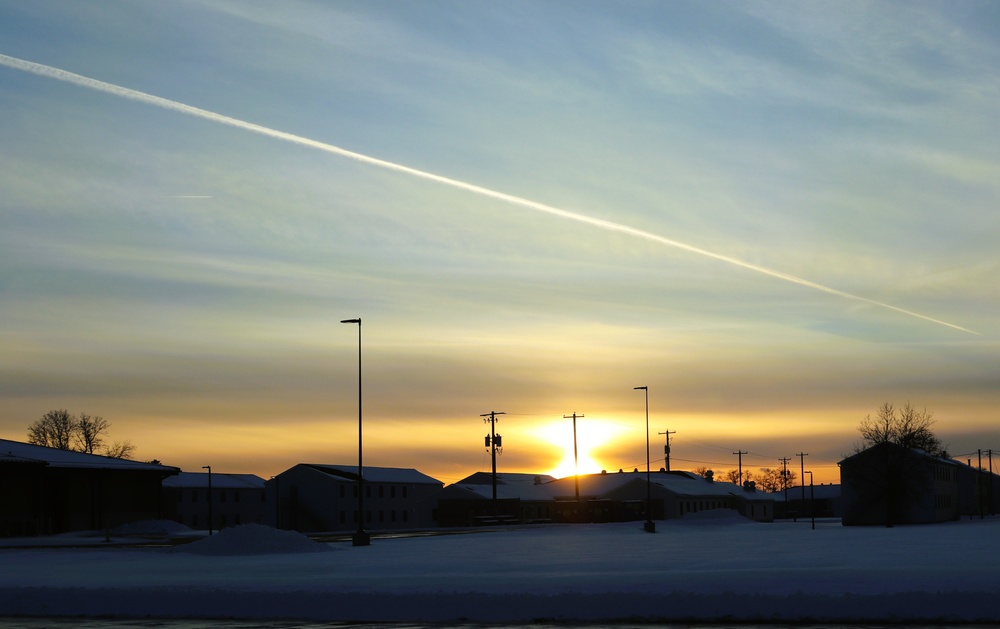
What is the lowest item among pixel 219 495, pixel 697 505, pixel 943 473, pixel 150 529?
pixel 697 505

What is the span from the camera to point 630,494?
155750mm

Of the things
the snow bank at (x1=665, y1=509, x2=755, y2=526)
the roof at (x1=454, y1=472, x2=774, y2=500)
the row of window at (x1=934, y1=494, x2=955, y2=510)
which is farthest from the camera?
the roof at (x1=454, y1=472, x2=774, y2=500)

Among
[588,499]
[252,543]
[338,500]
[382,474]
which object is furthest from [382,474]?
[252,543]

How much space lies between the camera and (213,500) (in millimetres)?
135375

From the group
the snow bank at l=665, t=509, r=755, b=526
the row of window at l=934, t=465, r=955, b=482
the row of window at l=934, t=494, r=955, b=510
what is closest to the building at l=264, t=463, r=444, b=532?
the snow bank at l=665, t=509, r=755, b=526

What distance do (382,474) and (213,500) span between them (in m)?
22.0

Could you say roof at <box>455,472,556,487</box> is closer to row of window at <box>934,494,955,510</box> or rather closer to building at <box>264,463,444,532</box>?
building at <box>264,463,444,532</box>

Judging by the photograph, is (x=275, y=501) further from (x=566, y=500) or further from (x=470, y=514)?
(x=566, y=500)

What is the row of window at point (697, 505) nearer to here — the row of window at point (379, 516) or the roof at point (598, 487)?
the roof at point (598, 487)

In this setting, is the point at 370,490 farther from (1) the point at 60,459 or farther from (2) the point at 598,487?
(1) the point at 60,459

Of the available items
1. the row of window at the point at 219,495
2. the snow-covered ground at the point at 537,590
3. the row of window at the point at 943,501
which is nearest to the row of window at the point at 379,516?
the row of window at the point at 219,495

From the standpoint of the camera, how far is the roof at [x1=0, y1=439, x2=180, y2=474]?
3054 inches

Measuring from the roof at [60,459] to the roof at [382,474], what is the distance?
38772mm

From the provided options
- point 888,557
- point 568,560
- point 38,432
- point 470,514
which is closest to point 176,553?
point 568,560
